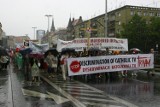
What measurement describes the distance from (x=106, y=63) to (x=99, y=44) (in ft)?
7.46

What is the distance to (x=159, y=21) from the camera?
7106 cm

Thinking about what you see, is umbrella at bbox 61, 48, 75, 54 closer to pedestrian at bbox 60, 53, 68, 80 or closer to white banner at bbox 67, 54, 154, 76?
pedestrian at bbox 60, 53, 68, 80

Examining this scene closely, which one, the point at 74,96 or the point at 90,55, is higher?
the point at 90,55

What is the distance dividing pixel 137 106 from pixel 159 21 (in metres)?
62.9

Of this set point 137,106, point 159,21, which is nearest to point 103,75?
point 137,106

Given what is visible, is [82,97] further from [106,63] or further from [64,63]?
[106,63]

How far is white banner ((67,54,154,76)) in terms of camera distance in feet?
60.5

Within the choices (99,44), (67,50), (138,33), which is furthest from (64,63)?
(138,33)

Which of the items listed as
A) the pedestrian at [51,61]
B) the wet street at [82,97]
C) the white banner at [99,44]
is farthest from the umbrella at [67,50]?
the wet street at [82,97]

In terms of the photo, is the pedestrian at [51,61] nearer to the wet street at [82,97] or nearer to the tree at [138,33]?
the wet street at [82,97]

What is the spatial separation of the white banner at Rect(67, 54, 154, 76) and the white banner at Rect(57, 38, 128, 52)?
1637 mm

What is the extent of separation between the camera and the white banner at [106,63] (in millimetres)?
18453

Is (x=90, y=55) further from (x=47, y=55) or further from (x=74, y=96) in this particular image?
(x=74, y=96)

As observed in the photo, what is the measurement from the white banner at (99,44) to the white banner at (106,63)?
1.64 metres
